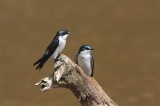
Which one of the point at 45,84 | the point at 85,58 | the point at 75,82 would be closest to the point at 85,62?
the point at 85,58

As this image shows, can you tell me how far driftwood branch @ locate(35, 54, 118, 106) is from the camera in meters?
2.95

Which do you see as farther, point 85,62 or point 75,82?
point 85,62

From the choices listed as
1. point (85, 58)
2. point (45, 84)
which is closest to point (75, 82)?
point (45, 84)

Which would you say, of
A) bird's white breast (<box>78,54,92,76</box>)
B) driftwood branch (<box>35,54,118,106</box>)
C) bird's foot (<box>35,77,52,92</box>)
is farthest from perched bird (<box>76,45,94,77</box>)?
bird's foot (<box>35,77,52,92</box>)

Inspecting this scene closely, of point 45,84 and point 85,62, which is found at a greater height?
point 85,62

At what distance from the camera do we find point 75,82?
3016 mm

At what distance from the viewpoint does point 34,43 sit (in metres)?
6.27

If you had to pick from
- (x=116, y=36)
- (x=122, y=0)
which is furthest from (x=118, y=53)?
(x=122, y=0)

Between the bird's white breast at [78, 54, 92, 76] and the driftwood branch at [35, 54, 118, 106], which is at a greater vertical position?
the bird's white breast at [78, 54, 92, 76]

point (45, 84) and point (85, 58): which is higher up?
point (85, 58)

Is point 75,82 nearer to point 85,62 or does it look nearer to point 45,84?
point 45,84

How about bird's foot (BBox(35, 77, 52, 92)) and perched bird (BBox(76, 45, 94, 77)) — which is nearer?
bird's foot (BBox(35, 77, 52, 92))

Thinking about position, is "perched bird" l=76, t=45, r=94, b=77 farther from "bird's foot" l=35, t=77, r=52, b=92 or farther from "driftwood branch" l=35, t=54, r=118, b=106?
"bird's foot" l=35, t=77, r=52, b=92

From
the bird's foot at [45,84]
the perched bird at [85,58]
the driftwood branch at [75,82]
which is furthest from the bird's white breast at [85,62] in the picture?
the bird's foot at [45,84]
